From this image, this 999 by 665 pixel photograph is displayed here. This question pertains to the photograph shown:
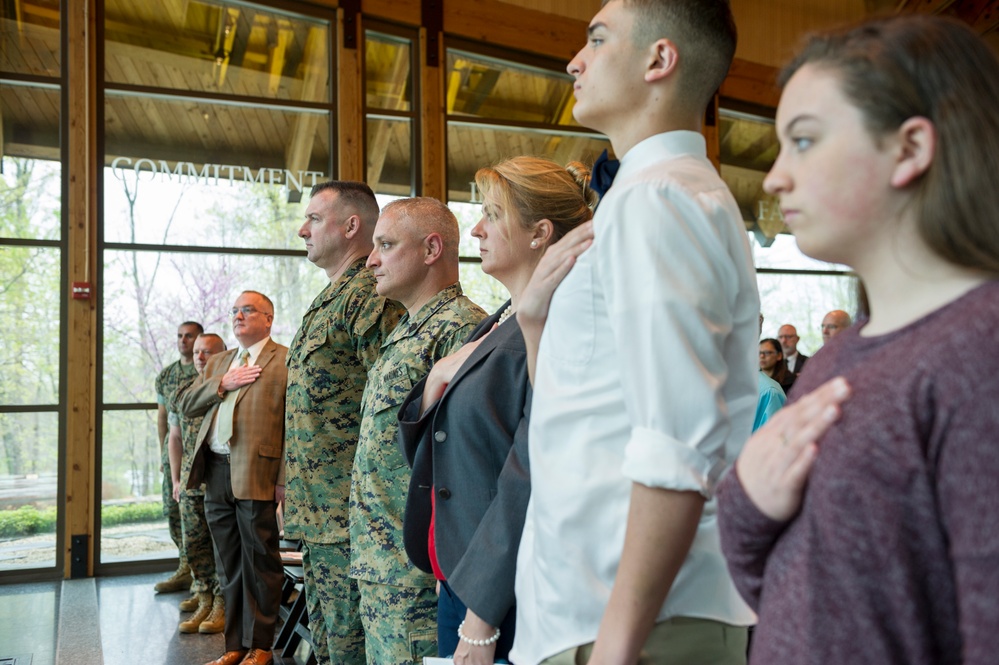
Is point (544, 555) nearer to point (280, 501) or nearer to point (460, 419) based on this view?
point (460, 419)

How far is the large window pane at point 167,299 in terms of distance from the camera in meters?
7.27

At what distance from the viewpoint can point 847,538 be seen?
77 centimetres

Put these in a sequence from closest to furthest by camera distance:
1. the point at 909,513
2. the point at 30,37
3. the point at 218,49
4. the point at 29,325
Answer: the point at 909,513 → the point at 29,325 → the point at 30,37 → the point at 218,49

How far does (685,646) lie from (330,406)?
2.23 meters

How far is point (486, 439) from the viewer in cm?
200

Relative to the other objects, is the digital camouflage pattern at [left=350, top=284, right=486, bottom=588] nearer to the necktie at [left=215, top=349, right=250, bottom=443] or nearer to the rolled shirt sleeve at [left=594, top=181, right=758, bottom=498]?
the rolled shirt sleeve at [left=594, top=181, right=758, bottom=498]

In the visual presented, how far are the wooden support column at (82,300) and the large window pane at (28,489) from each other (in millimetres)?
143

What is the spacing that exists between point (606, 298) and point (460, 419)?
87 centimetres

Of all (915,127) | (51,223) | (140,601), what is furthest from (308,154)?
(915,127)

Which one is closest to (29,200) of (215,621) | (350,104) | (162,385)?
(162,385)

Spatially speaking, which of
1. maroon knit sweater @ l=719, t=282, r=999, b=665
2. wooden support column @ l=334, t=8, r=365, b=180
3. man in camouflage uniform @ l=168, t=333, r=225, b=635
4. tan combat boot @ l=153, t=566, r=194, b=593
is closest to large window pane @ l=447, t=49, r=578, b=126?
wooden support column @ l=334, t=8, r=365, b=180

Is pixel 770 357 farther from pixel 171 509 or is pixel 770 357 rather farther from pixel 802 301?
pixel 171 509

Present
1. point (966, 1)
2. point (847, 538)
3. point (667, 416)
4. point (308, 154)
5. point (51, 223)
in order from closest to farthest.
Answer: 1. point (847, 538)
2. point (667, 416)
3. point (51, 223)
4. point (308, 154)
5. point (966, 1)

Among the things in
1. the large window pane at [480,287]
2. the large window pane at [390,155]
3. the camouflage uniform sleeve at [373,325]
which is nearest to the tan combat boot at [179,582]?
the large window pane at [480,287]
